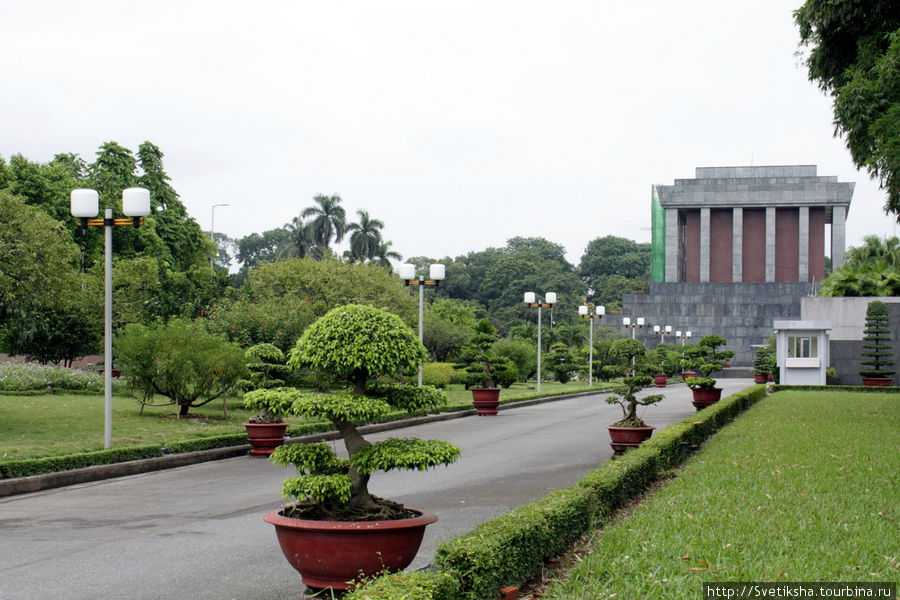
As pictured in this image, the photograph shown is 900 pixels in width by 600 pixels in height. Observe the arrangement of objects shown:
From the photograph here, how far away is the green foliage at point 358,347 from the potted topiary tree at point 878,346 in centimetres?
3473

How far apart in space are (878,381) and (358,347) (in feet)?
118

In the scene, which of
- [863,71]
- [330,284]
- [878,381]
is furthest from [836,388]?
[863,71]

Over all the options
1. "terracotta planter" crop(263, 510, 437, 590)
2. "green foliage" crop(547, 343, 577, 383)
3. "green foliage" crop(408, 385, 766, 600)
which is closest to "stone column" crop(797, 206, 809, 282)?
"green foliage" crop(547, 343, 577, 383)

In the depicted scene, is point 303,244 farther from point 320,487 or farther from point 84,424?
point 320,487

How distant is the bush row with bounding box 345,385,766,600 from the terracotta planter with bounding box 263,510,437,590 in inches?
15.3

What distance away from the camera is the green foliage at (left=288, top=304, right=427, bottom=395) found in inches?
235

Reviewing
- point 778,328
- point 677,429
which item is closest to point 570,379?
point 778,328

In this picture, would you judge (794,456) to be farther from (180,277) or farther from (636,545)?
(180,277)

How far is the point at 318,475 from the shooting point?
5.85 meters

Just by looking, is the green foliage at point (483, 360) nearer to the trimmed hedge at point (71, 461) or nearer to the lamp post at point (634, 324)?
the trimmed hedge at point (71, 461)

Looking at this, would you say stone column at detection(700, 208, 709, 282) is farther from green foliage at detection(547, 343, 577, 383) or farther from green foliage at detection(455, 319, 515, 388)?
green foliage at detection(455, 319, 515, 388)

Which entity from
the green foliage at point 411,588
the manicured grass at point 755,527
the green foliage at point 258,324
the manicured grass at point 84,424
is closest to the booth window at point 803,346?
the green foliage at point 258,324

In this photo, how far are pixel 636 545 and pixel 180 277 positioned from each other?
27067mm

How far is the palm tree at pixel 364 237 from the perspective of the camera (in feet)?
226
